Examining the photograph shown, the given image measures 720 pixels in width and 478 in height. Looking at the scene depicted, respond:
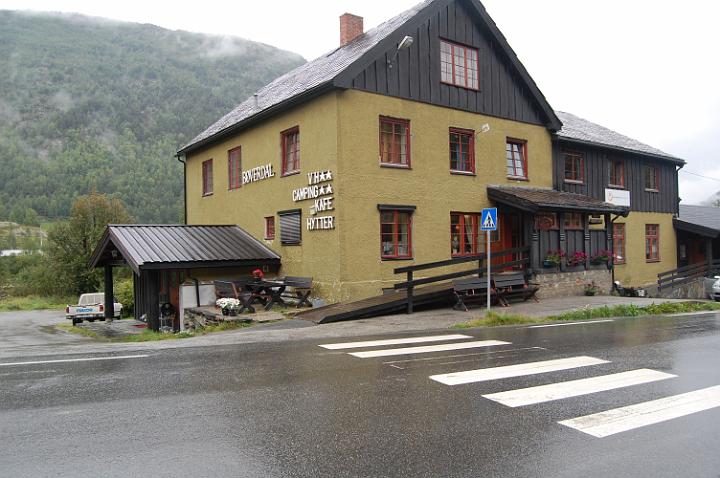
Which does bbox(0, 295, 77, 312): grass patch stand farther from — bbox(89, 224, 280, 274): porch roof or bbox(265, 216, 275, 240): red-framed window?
bbox(265, 216, 275, 240): red-framed window

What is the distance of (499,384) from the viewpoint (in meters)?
6.92

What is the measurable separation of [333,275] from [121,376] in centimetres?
911

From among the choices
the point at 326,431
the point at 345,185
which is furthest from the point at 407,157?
the point at 326,431

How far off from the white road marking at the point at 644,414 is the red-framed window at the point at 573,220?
560 inches

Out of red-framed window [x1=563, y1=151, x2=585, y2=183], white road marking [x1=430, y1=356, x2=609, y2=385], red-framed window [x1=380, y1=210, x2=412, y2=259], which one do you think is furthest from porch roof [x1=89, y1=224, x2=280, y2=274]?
red-framed window [x1=563, y1=151, x2=585, y2=183]

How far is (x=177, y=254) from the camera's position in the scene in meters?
17.5

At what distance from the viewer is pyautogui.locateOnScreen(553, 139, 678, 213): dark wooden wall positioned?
73.4ft

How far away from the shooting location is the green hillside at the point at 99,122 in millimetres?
120312

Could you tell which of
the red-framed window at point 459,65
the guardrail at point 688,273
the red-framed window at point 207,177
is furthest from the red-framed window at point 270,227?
the guardrail at point 688,273

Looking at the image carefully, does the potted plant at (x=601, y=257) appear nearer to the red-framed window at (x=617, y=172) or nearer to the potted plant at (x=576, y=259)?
the potted plant at (x=576, y=259)

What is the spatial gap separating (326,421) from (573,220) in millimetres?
17083

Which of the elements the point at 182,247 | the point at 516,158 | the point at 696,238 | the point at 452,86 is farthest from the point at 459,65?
the point at 696,238

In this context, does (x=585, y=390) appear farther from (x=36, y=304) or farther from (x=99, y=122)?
(x=99, y=122)

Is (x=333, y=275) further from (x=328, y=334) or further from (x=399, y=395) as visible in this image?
(x=399, y=395)
